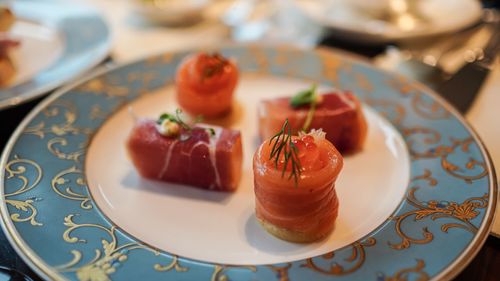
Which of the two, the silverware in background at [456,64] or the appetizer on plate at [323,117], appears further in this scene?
the silverware in background at [456,64]

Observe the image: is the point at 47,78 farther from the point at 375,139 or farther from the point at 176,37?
the point at 375,139

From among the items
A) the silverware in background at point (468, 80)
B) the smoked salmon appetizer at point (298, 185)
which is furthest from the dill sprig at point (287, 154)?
the silverware in background at point (468, 80)

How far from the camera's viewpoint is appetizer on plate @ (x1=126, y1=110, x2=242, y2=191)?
1.67 m

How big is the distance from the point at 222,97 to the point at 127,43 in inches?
42.3

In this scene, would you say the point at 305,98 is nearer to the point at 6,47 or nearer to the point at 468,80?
the point at 468,80

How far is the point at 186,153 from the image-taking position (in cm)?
169

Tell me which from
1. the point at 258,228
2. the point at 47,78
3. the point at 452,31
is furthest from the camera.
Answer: the point at 452,31

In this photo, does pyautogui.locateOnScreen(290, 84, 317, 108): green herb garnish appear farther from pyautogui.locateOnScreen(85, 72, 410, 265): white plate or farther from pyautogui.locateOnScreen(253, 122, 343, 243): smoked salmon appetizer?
pyautogui.locateOnScreen(253, 122, 343, 243): smoked salmon appetizer

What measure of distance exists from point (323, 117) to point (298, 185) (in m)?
0.53

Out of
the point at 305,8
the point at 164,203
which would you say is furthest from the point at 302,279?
the point at 305,8

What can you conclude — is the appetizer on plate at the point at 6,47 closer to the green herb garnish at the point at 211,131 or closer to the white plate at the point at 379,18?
the green herb garnish at the point at 211,131

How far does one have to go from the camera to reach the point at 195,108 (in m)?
2.06

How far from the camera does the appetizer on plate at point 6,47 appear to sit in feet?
7.49

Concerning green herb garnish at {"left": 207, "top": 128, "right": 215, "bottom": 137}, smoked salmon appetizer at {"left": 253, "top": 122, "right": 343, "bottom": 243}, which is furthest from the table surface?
green herb garnish at {"left": 207, "top": 128, "right": 215, "bottom": 137}
